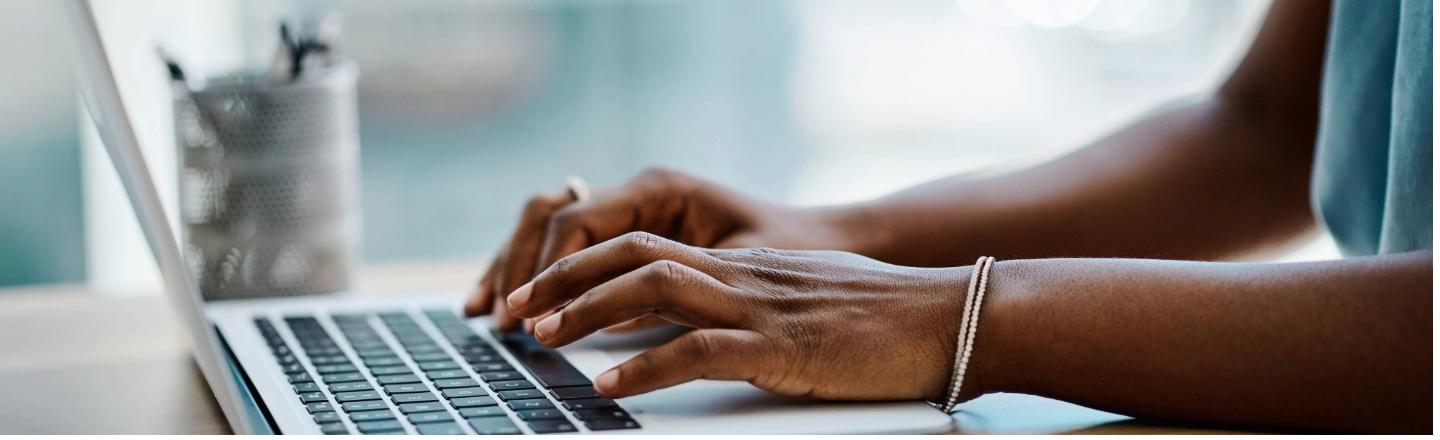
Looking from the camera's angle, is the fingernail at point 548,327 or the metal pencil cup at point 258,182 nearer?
the fingernail at point 548,327

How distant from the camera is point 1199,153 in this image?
816 mm

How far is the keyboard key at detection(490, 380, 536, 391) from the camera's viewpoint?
21.4 inches

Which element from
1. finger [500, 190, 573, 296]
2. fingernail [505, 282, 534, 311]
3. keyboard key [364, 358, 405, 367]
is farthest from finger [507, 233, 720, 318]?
finger [500, 190, 573, 296]

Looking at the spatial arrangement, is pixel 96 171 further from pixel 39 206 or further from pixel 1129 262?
pixel 1129 262

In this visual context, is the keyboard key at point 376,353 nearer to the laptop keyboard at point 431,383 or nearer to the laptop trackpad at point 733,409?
the laptop keyboard at point 431,383

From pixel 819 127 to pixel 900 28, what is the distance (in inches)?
15.7

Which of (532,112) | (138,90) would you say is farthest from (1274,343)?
(532,112)

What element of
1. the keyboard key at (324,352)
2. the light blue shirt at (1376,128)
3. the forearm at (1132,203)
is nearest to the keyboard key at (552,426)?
the keyboard key at (324,352)

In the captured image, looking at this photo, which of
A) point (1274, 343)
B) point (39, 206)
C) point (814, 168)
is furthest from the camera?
point (814, 168)

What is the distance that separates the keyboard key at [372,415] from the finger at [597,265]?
0.08 meters

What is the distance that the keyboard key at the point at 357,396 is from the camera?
51 centimetres

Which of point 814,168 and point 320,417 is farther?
point 814,168

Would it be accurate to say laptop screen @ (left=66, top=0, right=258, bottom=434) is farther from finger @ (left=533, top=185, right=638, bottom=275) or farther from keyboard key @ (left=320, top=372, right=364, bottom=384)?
finger @ (left=533, top=185, right=638, bottom=275)

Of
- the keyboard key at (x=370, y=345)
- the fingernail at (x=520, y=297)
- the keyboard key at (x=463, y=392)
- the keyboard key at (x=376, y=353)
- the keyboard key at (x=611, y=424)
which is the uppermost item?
the fingernail at (x=520, y=297)
